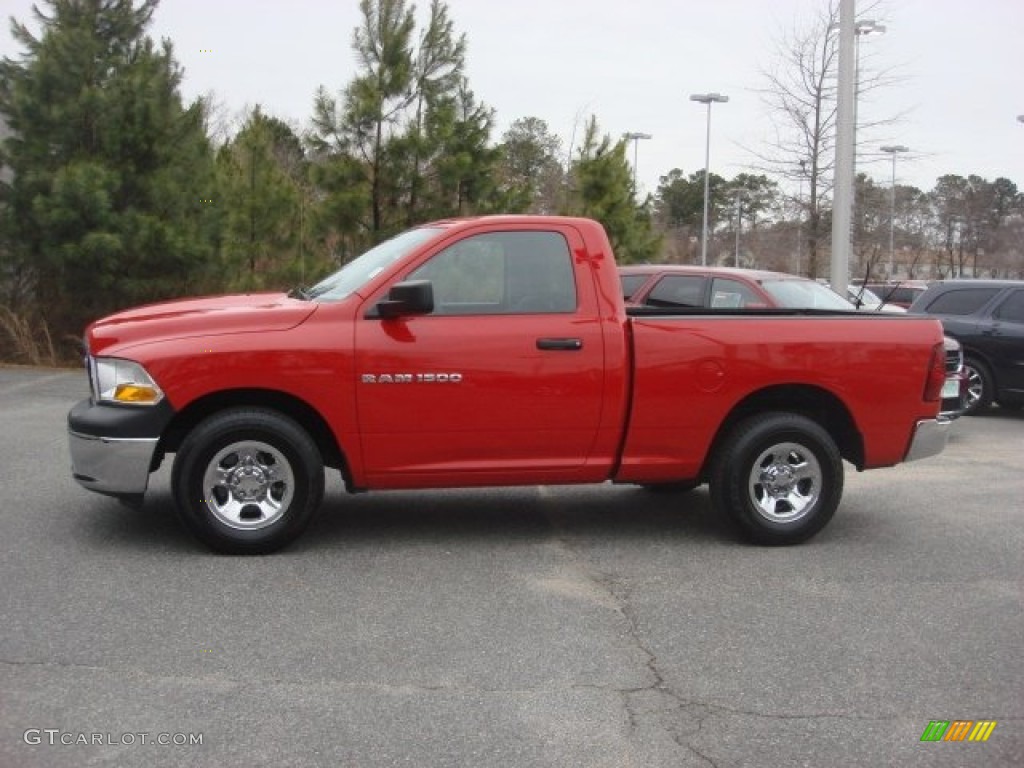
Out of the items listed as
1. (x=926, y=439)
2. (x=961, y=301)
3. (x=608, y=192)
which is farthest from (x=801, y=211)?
(x=926, y=439)

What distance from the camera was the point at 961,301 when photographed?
1352 cm

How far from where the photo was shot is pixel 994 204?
202 feet

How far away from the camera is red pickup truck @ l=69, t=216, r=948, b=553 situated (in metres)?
5.79

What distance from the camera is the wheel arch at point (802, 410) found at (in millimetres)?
6539

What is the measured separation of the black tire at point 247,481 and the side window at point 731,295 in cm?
659

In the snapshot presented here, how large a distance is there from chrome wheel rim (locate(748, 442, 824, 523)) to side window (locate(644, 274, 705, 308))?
17.5 feet

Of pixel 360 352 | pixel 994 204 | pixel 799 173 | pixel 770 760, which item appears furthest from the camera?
pixel 994 204

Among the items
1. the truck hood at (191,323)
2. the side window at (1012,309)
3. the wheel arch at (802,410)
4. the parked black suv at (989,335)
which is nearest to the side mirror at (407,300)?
the truck hood at (191,323)

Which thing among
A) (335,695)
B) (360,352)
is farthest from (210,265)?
(335,695)

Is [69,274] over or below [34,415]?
over

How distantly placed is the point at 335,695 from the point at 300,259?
12815 mm

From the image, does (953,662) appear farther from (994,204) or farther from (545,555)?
(994,204)

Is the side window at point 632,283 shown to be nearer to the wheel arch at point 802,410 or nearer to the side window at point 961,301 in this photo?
the side window at point 961,301

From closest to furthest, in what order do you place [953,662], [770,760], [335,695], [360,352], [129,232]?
[770,760] < [335,695] < [953,662] < [360,352] < [129,232]
